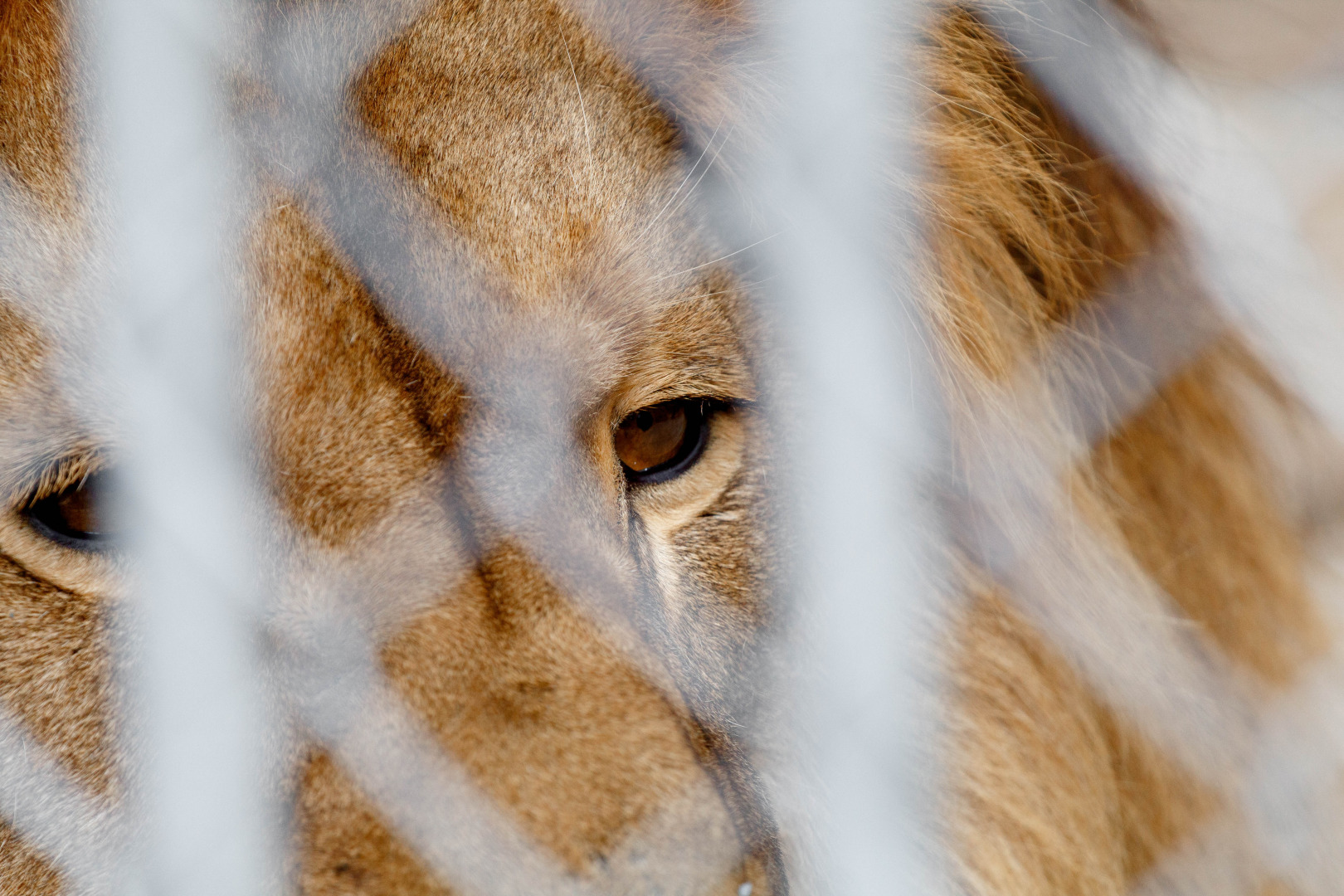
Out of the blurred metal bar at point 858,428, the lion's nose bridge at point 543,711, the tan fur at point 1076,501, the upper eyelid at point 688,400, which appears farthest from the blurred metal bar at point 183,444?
the tan fur at point 1076,501

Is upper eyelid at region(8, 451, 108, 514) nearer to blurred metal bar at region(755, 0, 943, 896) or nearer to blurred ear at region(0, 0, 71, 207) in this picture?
blurred ear at region(0, 0, 71, 207)

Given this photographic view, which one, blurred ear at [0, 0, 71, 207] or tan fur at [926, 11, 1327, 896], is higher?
blurred ear at [0, 0, 71, 207]

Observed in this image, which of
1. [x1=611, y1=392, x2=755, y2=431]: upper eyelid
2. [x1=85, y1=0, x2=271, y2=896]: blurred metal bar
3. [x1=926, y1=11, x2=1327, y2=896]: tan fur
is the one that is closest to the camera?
[x1=85, y1=0, x2=271, y2=896]: blurred metal bar

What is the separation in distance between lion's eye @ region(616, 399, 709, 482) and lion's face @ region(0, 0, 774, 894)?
46mm

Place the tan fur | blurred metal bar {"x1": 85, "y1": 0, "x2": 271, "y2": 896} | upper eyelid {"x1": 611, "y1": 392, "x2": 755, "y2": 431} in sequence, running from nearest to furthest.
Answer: blurred metal bar {"x1": 85, "y1": 0, "x2": 271, "y2": 896}
upper eyelid {"x1": 611, "y1": 392, "x2": 755, "y2": 431}
the tan fur

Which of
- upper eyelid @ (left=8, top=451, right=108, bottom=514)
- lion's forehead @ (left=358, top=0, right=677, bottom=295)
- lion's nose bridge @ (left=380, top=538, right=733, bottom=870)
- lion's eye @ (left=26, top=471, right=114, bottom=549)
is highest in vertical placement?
lion's forehead @ (left=358, top=0, right=677, bottom=295)

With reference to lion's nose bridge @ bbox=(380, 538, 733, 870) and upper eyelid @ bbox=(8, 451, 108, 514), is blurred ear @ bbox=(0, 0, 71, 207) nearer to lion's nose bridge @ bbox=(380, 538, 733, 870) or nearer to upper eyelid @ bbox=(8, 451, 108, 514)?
upper eyelid @ bbox=(8, 451, 108, 514)

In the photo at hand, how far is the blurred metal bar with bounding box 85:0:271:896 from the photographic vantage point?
3.00 ft

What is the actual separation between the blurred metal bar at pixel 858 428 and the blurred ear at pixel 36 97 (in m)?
0.59

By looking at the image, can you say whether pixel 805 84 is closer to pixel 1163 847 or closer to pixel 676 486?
pixel 676 486

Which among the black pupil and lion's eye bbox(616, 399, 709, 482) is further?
lion's eye bbox(616, 399, 709, 482)

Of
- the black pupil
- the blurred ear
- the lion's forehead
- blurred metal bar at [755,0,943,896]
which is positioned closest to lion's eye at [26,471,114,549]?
the black pupil

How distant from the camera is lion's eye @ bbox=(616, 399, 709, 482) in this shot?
114 cm

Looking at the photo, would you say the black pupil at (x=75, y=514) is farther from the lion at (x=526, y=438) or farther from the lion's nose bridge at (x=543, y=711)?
the lion's nose bridge at (x=543, y=711)
